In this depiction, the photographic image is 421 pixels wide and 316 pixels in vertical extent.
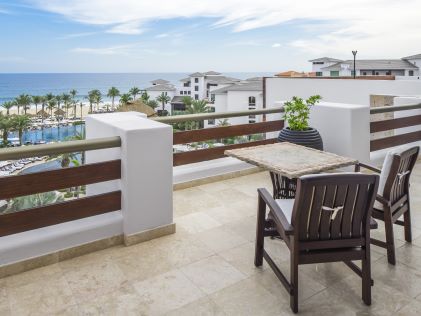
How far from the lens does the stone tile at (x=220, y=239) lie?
293cm

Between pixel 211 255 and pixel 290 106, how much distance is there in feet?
7.78

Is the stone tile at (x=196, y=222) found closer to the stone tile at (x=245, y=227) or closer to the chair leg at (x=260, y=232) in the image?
the stone tile at (x=245, y=227)

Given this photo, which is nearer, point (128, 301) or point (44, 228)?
point (128, 301)

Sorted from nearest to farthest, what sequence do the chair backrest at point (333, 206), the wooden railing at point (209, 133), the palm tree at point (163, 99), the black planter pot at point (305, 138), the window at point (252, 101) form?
the chair backrest at point (333, 206) < the black planter pot at point (305, 138) < the wooden railing at point (209, 133) < the window at point (252, 101) < the palm tree at point (163, 99)

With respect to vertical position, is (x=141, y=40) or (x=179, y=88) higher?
(x=141, y=40)

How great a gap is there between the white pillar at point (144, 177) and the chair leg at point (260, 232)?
2.88 ft

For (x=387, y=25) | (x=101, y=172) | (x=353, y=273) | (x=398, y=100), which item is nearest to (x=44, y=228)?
(x=101, y=172)

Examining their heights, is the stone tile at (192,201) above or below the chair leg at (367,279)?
above

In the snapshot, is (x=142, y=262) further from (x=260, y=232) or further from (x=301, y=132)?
(x=301, y=132)

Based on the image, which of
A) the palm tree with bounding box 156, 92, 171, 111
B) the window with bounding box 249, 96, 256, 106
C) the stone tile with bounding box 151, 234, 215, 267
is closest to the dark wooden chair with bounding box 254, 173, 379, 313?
the stone tile with bounding box 151, 234, 215, 267

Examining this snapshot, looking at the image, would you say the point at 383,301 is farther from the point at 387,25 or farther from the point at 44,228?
the point at 387,25

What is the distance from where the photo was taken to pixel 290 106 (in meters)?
4.45

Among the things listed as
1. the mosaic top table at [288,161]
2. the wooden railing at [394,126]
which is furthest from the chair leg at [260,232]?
the wooden railing at [394,126]

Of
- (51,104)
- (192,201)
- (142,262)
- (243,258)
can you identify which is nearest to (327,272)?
(243,258)
